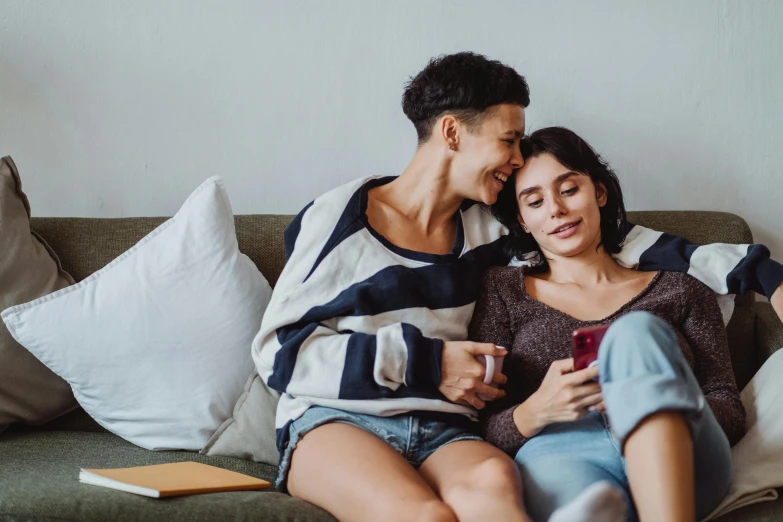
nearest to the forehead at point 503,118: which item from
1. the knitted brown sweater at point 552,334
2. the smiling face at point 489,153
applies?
the smiling face at point 489,153

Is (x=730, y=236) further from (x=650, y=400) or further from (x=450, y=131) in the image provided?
(x=650, y=400)

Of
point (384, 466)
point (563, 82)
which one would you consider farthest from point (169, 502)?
point (563, 82)

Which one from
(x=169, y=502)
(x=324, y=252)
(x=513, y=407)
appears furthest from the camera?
(x=324, y=252)

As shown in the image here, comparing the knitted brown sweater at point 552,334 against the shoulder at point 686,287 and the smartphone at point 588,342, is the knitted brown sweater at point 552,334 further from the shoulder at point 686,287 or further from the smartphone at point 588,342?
the smartphone at point 588,342

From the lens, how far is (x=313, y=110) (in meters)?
2.13

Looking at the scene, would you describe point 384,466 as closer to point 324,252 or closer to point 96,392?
point 324,252

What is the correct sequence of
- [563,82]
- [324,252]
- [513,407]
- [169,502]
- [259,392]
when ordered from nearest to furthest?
[169,502], [513,407], [324,252], [259,392], [563,82]

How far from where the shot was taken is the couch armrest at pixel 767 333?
1739 mm

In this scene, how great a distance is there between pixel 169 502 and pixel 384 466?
36cm

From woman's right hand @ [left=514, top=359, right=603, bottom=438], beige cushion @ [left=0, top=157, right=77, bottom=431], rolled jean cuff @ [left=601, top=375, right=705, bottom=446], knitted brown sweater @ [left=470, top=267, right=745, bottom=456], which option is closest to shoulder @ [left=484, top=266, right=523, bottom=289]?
knitted brown sweater @ [left=470, top=267, right=745, bottom=456]

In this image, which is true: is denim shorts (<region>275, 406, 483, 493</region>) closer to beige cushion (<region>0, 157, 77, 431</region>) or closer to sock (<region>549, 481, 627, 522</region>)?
sock (<region>549, 481, 627, 522</region>)

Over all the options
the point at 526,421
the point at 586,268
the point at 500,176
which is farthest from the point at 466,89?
the point at 526,421

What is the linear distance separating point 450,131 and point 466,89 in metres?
0.10

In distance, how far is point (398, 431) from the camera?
1.53 metres
